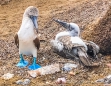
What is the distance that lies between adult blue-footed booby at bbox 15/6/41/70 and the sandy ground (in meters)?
0.26

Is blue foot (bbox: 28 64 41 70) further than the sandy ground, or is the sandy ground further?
blue foot (bbox: 28 64 41 70)

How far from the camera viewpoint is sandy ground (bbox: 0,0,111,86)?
207 inches

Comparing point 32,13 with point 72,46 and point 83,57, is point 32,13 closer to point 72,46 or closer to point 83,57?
point 72,46

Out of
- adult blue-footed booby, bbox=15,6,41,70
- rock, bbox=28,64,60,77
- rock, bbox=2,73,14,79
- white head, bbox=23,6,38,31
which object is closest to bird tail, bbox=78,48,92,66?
rock, bbox=28,64,60,77

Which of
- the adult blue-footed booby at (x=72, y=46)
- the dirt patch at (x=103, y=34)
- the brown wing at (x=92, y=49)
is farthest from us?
the dirt patch at (x=103, y=34)

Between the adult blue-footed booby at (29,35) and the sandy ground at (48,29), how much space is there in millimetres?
262

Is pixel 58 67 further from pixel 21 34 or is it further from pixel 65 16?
pixel 65 16

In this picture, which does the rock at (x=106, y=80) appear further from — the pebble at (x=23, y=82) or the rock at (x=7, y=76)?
the rock at (x=7, y=76)

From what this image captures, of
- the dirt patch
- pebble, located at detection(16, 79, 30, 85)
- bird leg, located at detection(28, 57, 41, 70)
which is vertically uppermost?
the dirt patch

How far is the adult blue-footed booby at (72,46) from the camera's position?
18.3 feet

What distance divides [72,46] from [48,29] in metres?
1.83

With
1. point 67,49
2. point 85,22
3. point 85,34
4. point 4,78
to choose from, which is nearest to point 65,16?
point 85,22

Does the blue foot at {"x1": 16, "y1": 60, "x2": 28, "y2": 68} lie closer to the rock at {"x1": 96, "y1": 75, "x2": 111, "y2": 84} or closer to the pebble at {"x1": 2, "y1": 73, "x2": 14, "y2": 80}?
the pebble at {"x1": 2, "y1": 73, "x2": 14, "y2": 80}

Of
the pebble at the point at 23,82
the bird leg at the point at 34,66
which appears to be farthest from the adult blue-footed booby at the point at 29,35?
the pebble at the point at 23,82
